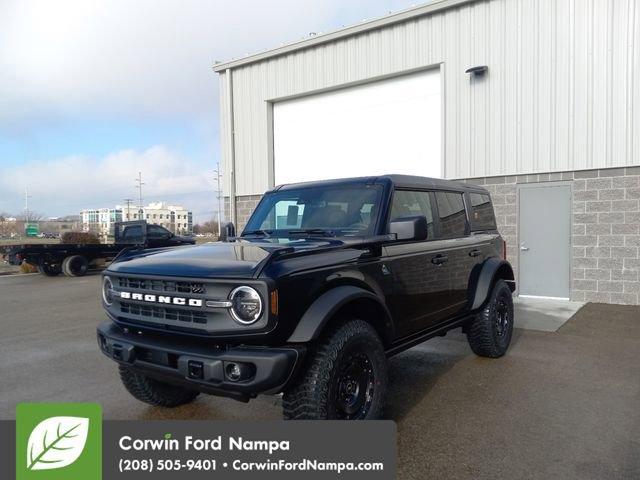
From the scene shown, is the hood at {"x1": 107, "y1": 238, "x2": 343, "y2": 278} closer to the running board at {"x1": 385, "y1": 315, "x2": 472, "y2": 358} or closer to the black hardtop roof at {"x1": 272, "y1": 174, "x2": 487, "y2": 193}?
the black hardtop roof at {"x1": 272, "y1": 174, "x2": 487, "y2": 193}

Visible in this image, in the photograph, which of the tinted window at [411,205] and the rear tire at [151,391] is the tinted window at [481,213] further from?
the rear tire at [151,391]

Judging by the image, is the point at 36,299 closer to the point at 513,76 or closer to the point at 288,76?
the point at 288,76

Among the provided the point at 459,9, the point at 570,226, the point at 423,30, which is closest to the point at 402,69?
the point at 423,30

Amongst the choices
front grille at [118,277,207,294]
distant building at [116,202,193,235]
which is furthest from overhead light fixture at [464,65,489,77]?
distant building at [116,202,193,235]

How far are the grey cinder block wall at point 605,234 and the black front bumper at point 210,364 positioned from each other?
26.7 feet

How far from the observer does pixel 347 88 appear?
1220 centimetres

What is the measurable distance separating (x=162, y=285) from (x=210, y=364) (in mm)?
685

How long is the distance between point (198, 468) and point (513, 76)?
9564 mm

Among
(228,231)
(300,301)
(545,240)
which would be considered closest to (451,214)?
(228,231)

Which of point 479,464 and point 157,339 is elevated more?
point 157,339

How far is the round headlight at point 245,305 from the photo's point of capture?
9.32 ft

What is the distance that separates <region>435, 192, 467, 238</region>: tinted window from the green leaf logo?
336cm

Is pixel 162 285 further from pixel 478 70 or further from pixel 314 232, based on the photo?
pixel 478 70

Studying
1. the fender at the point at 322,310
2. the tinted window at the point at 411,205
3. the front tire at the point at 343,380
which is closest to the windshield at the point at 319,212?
the tinted window at the point at 411,205
